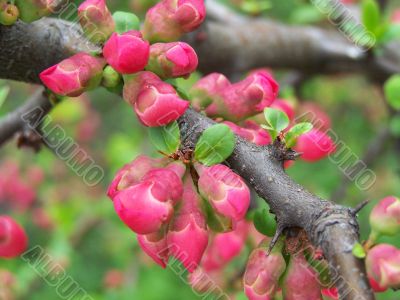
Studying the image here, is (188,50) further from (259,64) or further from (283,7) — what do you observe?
(283,7)

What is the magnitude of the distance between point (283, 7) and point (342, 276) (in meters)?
2.53

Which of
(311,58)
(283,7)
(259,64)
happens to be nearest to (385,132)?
(311,58)

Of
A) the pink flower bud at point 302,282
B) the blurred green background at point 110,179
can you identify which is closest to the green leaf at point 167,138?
the pink flower bud at point 302,282

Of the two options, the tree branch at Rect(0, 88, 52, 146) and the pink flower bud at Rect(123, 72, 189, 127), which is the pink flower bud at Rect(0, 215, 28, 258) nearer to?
the tree branch at Rect(0, 88, 52, 146)

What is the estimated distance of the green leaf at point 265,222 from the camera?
846 mm

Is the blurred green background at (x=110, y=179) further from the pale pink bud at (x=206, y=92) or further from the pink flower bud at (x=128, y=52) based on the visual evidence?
the pink flower bud at (x=128, y=52)

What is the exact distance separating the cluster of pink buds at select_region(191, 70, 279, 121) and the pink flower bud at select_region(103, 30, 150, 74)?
16 centimetres

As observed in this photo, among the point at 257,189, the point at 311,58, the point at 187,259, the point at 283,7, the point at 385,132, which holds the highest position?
the point at 257,189

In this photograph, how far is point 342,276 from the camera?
64cm

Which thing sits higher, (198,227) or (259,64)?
(198,227)

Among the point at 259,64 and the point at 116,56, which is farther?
the point at 259,64

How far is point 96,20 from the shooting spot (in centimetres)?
89

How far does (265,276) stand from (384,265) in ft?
0.53

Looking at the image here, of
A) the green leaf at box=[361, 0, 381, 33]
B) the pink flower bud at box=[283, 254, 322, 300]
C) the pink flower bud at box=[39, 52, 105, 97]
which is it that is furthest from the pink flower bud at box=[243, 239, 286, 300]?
the green leaf at box=[361, 0, 381, 33]
